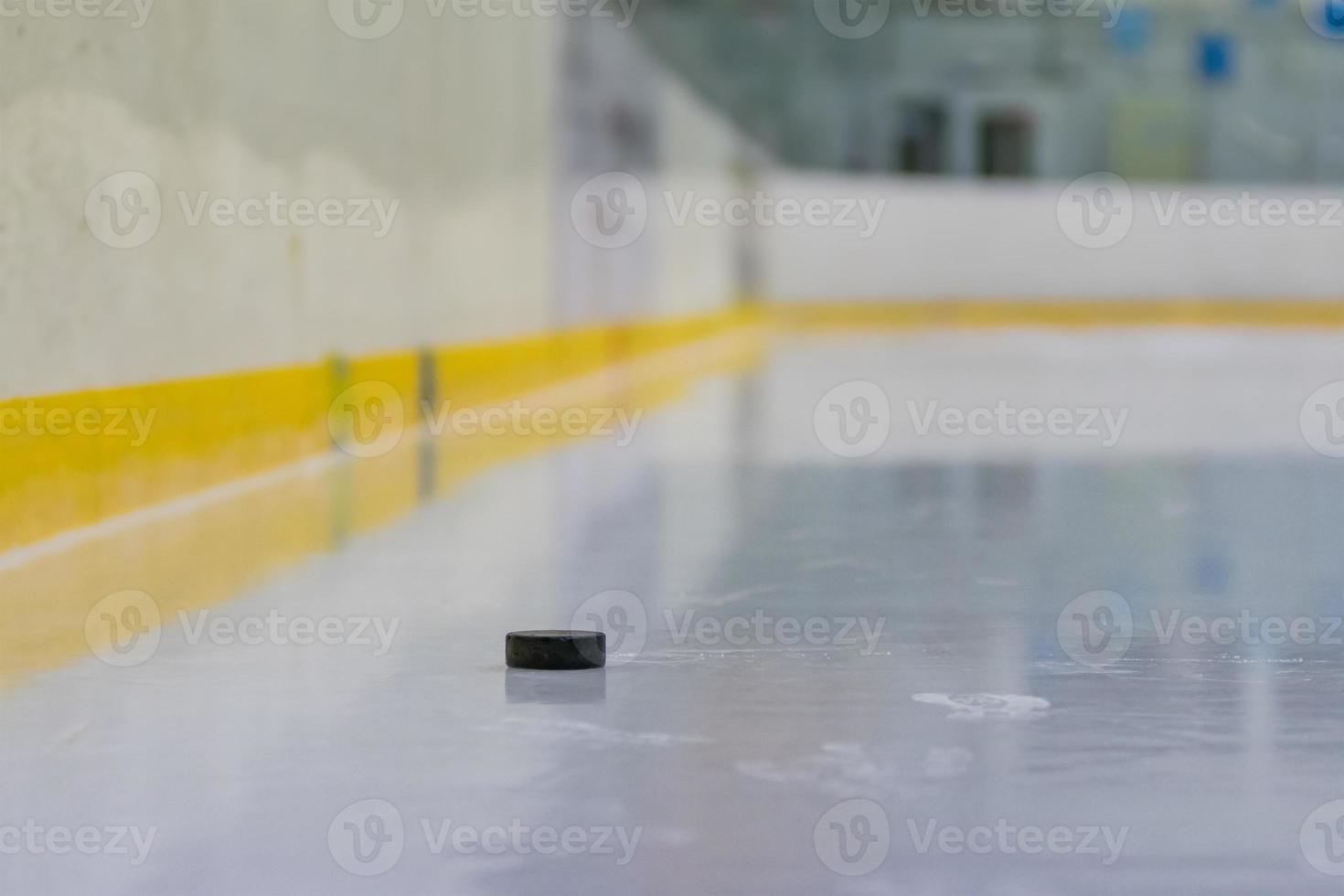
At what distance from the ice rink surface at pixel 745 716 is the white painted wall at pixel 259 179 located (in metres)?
1.66

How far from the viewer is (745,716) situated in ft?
18.8

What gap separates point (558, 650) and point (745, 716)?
834mm

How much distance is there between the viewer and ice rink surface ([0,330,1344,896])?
4.21 metres

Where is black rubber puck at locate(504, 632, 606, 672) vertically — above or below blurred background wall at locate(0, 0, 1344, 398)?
below

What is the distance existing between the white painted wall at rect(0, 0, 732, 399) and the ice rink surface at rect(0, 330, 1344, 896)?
1.66 meters

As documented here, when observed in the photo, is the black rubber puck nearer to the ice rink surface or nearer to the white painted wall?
the ice rink surface

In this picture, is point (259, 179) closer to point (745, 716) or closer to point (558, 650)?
point (558, 650)

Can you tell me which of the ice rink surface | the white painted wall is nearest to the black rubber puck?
the ice rink surface

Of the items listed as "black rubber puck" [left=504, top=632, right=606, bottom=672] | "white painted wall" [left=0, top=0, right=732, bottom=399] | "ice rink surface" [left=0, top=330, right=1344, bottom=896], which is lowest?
"ice rink surface" [left=0, top=330, right=1344, bottom=896]

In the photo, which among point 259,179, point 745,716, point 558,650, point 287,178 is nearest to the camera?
point 745,716

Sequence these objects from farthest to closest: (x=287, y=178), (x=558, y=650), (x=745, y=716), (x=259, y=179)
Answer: (x=287, y=178) < (x=259, y=179) < (x=558, y=650) < (x=745, y=716)

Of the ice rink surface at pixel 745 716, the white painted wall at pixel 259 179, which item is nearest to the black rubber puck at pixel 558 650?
the ice rink surface at pixel 745 716

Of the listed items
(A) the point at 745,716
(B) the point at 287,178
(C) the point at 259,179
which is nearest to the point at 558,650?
(A) the point at 745,716

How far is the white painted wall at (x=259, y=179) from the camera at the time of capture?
10008mm
